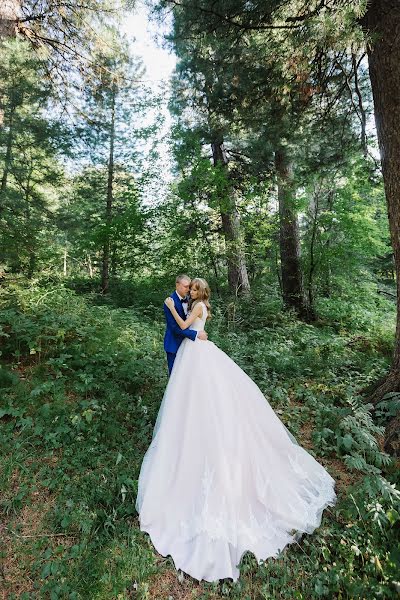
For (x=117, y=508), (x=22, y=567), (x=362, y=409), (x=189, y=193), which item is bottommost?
(x=22, y=567)

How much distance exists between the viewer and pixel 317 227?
9.77 meters

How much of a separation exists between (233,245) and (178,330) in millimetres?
5650

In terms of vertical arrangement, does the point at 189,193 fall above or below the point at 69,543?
above

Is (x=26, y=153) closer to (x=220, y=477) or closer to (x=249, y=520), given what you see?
(x=220, y=477)

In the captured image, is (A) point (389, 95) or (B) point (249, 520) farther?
(A) point (389, 95)

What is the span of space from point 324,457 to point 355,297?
7.51 meters

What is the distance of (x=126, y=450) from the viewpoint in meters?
4.27

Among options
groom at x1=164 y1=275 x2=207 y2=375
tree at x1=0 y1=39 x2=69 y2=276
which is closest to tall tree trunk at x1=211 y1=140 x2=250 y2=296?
tree at x1=0 y1=39 x2=69 y2=276

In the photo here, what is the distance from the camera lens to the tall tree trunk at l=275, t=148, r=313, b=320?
10.1m

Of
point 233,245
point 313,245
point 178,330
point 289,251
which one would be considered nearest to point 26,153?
point 233,245

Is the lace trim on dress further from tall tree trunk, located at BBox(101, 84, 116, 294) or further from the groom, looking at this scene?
tall tree trunk, located at BBox(101, 84, 116, 294)

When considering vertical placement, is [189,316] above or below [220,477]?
above

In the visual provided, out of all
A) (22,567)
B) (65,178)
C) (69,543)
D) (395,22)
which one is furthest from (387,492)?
(65,178)

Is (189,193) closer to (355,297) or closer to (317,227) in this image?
(317,227)
